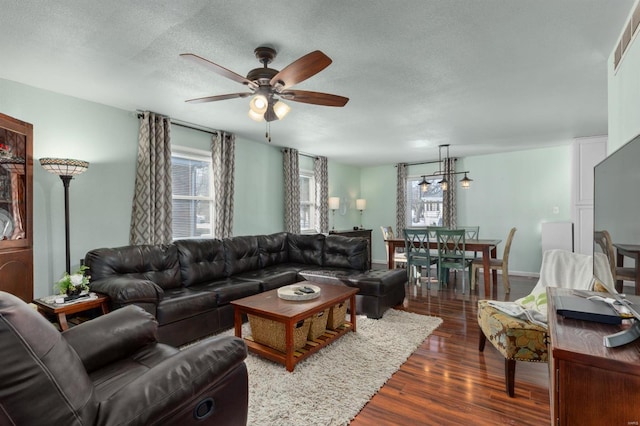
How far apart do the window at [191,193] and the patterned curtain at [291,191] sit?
5.09 ft

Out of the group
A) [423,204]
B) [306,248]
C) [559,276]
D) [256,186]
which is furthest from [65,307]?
[423,204]

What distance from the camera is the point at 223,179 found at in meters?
4.73

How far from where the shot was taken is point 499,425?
5.91 ft

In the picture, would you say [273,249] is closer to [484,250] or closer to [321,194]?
[321,194]

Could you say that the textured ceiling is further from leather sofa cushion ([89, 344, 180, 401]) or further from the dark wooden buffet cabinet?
leather sofa cushion ([89, 344, 180, 401])

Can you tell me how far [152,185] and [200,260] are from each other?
1.13 m

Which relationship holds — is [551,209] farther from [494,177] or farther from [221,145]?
[221,145]

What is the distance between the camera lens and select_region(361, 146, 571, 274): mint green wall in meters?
5.89

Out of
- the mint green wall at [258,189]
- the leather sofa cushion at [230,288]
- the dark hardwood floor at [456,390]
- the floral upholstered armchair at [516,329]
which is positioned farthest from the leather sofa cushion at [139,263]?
the floral upholstered armchair at [516,329]

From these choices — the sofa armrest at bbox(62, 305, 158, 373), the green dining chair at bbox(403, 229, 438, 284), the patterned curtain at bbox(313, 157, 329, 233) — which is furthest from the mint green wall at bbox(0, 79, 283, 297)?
the green dining chair at bbox(403, 229, 438, 284)

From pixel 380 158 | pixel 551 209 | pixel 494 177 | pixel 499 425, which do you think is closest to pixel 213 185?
pixel 380 158

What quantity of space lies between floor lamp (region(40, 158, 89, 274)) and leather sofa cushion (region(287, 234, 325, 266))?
280cm

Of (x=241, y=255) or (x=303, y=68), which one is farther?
(x=241, y=255)

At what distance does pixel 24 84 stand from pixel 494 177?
292 inches
